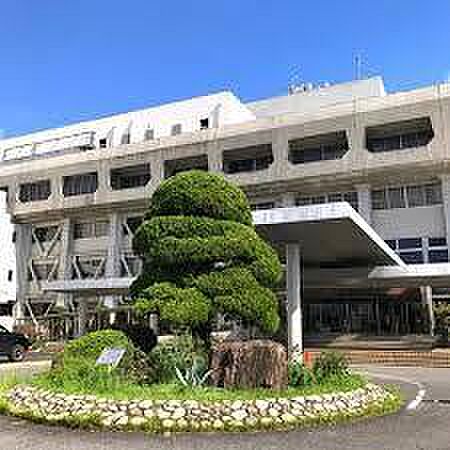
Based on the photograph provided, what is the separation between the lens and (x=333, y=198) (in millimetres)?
35812

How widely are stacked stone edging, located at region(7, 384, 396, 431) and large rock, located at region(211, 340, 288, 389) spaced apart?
104cm

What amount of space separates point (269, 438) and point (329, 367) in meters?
3.91

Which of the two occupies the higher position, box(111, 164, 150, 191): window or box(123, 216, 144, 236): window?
box(111, 164, 150, 191): window

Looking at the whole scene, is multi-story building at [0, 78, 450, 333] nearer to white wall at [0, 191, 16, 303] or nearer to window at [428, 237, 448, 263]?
window at [428, 237, 448, 263]

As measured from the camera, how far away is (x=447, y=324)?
83.2 ft

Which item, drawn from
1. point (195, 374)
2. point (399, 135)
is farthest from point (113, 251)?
point (195, 374)

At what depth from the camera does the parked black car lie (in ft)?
85.5

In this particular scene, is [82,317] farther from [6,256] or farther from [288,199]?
[288,199]

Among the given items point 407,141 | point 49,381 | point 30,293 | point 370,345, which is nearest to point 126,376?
point 49,381

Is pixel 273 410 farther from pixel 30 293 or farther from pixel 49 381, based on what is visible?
pixel 30 293

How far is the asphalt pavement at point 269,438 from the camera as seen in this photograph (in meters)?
A: 7.18

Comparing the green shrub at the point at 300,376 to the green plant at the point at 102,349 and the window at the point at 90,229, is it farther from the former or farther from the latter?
the window at the point at 90,229

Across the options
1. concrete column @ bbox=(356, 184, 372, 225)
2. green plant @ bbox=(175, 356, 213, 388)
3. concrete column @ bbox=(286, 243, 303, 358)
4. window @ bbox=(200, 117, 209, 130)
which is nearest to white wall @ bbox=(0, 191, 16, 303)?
window @ bbox=(200, 117, 209, 130)

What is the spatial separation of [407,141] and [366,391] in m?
26.8
